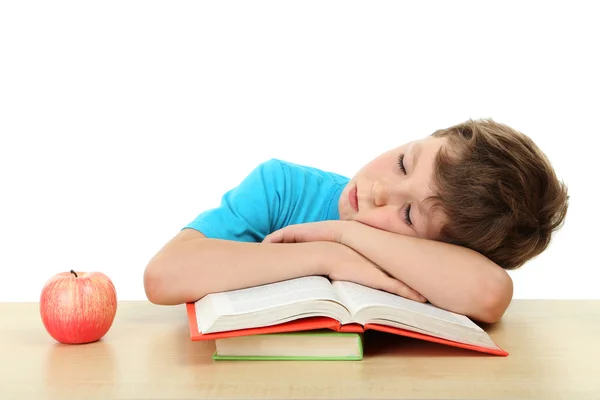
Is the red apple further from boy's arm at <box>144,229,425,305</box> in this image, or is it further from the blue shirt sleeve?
the blue shirt sleeve

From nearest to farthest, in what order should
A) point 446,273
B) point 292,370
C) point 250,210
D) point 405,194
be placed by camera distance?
point 292,370 → point 446,273 → point 405,194 → point 250,210

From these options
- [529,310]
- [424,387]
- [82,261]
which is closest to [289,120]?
[82,261]

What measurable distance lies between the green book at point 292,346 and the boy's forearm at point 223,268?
0.20 meters

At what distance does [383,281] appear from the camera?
3.91 feet

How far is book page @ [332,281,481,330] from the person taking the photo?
39.0 inches

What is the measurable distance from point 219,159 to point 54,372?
1.72m

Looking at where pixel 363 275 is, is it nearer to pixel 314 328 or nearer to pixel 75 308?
pixel 314 328

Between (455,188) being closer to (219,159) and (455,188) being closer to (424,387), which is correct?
(424,387)

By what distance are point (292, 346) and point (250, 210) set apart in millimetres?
504

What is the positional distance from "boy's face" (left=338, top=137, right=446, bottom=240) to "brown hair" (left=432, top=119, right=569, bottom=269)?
23 millimetres

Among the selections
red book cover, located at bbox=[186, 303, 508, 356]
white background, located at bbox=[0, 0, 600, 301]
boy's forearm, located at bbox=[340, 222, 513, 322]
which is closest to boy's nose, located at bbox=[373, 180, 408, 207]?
boy's forearm, located at bbox=[340, 222, 513, 322]

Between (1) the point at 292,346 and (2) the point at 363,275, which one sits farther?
(2) the point at 363,275

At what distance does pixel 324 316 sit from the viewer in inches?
39.0

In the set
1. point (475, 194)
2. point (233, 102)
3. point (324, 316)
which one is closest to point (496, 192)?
point (475, 194)
